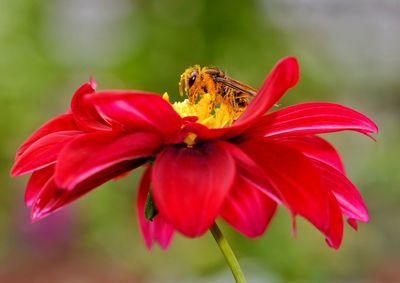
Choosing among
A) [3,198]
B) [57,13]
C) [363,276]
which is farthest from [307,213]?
[57,13]

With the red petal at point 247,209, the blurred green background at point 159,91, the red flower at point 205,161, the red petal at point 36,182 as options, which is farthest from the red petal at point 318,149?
the blurred green background at point 159,91

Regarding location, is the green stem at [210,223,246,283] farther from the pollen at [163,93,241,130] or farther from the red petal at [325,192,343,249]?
the pollen at [163,93,241,130]

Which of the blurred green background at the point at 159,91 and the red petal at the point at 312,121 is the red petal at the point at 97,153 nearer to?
the red petal at the point at 312,121

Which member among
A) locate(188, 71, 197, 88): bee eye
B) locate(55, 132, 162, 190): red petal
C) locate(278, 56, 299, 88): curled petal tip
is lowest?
locate(188, 71, 197, 88): bee eye

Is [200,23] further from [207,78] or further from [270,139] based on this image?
[270,139]

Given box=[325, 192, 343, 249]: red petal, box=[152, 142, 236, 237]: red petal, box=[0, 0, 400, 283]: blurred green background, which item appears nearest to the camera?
box=[152, 142, 236, 237]: red petal

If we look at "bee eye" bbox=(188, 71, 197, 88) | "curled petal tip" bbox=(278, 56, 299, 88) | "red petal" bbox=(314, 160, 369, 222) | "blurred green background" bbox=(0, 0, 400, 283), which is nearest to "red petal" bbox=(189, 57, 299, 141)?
"curled petal tip" bbox=(278, 56, 299, 88)
